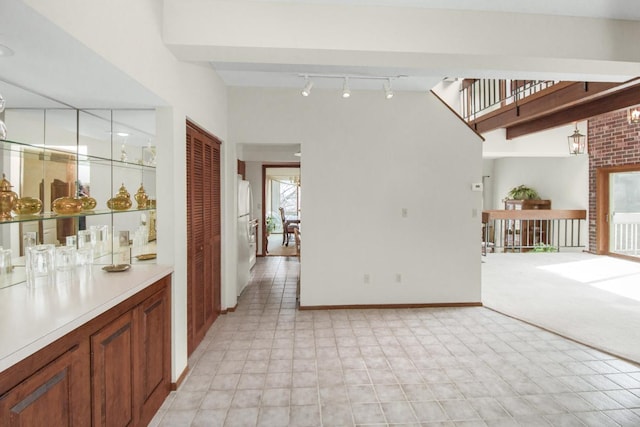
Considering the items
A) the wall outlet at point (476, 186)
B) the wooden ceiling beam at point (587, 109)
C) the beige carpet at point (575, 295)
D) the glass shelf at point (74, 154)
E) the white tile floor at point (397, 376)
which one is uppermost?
the wooden ceiling beam at point (587, 109)

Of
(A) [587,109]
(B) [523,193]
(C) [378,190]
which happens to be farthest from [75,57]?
(B) [523,193]

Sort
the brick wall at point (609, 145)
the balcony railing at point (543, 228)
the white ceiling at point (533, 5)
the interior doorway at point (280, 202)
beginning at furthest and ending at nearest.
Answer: the interior doorway at point (280, 202), the balcony railing at point (543, 228), the brick wall at point (609, 145), the white ceiling at point (533, 5)

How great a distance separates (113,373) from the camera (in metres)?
1.71

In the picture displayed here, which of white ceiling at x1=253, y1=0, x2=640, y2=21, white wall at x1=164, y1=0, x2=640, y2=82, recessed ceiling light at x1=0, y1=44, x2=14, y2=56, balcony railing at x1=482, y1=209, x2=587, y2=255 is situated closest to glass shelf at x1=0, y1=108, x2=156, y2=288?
recessed ceiling light at x1=0, y1=44, x2=14, y2=56

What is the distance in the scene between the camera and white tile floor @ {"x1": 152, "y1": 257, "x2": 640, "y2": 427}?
2219mm

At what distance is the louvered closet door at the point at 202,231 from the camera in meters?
3.07

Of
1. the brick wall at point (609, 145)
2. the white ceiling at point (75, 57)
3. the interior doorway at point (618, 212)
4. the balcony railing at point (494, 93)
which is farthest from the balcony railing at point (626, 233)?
the white ceiling at point (75, 57)

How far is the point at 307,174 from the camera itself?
4.24 meters

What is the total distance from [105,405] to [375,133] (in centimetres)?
370

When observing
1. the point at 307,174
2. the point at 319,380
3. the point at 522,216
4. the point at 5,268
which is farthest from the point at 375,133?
the point at 522,216

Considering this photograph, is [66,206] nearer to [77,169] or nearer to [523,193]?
[77,169]

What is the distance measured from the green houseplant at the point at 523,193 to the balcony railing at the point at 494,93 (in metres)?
3.39

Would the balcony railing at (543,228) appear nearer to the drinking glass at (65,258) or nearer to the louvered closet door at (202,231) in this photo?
the louvered closet door at (202,231)

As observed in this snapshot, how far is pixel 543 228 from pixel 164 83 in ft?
31.6
